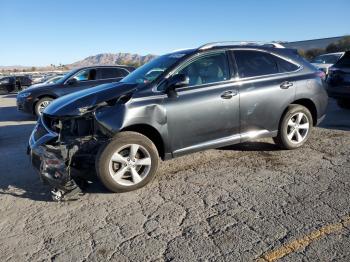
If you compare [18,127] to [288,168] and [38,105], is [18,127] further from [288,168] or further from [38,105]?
[288,168]

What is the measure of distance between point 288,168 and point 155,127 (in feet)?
6.54

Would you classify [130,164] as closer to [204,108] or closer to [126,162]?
[126,162]

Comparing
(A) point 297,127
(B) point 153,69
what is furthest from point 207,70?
(A) point 297,127

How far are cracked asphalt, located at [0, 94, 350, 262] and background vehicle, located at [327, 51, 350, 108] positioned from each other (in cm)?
352

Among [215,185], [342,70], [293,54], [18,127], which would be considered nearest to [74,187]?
[215,185]

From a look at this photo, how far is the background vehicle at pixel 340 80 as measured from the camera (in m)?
8.81

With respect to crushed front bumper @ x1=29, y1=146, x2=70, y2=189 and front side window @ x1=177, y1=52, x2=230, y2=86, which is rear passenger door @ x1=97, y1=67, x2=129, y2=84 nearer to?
front side window @ x1=177, y1=52, x2=230, y2=86

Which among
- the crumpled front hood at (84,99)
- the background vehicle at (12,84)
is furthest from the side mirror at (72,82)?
the background vehicle at (12,84)

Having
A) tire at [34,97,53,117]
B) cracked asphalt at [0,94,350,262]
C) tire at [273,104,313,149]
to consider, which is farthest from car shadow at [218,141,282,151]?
tire at [34,97,53,117]

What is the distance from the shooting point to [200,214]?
154 inches

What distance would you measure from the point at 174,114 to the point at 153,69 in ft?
3.24

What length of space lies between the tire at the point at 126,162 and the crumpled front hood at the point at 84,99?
55 centimetres

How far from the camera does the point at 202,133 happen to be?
5.11 m

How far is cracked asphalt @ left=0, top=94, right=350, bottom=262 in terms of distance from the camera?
3250 mm
